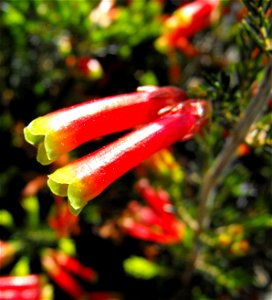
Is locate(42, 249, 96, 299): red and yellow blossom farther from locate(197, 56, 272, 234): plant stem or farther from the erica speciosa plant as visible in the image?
the erica speciosa plant

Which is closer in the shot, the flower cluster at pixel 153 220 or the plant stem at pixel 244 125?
the plant stem at pixel 244 125

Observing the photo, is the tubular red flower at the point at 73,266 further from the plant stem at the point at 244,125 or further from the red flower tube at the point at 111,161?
the red flower tube at the point at 111,161

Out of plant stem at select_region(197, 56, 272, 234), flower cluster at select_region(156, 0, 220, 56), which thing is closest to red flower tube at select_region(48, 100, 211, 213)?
plant stem at select_region(197, 56, 272, 234)

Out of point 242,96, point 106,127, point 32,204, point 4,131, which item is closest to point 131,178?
point 32,204

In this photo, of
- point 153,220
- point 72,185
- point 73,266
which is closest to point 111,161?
point 72,185

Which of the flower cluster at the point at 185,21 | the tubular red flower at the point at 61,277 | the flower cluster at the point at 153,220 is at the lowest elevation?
the tubular red flower at the point at 61,277

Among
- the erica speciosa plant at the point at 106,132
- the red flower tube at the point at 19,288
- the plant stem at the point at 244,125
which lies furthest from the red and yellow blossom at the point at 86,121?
the red flower tube at the point at 19,288
